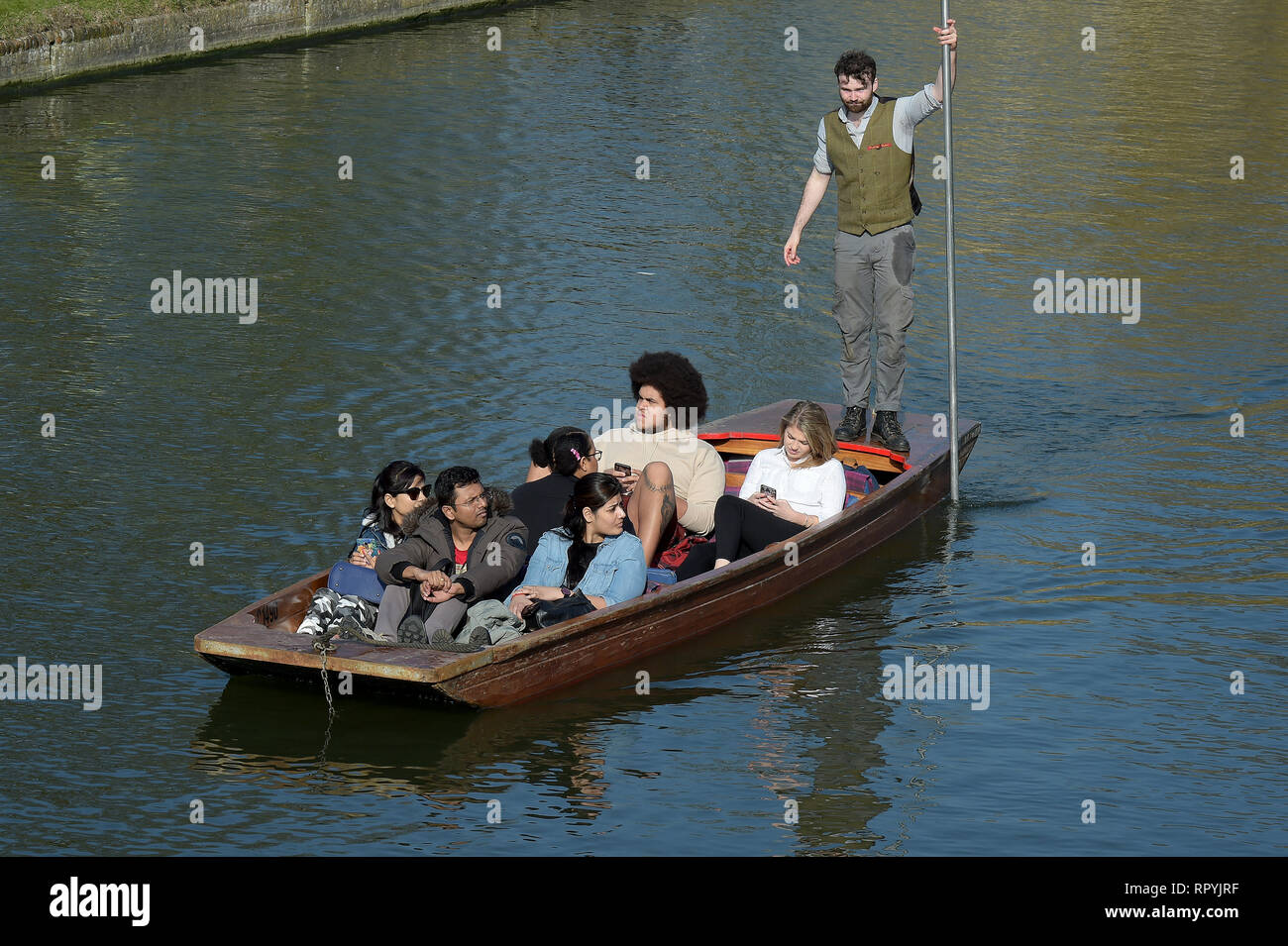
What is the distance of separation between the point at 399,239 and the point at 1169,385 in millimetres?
7274

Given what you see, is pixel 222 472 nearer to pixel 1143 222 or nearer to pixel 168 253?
pixel 168 253

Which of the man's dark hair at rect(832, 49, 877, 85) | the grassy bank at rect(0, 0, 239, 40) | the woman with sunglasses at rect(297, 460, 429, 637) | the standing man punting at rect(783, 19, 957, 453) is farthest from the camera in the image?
the grassy bank at rect(0, 0, 239, 40)

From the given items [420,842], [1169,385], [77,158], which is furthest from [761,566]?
[77,158]

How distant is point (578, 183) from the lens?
19156 mm

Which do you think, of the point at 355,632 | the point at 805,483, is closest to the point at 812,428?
the point at 805,483

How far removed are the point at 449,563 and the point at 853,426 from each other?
12.0 feet

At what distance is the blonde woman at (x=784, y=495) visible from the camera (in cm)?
925

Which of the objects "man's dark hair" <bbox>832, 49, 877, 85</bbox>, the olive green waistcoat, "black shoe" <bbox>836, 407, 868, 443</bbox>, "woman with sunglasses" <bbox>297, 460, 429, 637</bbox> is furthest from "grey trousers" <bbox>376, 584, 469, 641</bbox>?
"man's dark hair" <bbox>832, 49, 877, 85</bbox>

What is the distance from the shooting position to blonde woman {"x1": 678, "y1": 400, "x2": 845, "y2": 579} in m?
9.25

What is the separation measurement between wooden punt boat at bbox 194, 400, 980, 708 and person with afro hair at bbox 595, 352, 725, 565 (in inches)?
18.3

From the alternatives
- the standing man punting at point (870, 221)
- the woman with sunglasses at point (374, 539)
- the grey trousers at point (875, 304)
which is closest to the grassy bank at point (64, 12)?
the standing man punting at point (870, 221)

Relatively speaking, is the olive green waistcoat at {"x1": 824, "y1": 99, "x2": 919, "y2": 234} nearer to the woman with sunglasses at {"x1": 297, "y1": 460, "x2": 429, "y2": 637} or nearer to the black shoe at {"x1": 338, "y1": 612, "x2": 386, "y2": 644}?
the woman with sunglasses at {"x1": 297, "y1": 460, "x2": 429, "y2": 637}

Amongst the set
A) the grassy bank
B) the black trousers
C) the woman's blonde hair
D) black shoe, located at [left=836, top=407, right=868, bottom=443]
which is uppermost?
the grassy bank

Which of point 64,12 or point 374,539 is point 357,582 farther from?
point 64,12
